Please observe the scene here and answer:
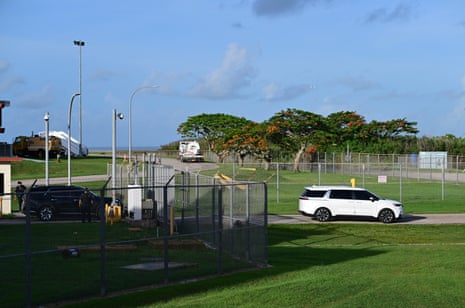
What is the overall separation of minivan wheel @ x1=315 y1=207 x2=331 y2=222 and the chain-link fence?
496 inches

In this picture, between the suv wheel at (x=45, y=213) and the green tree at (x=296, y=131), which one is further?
the green tree at (x=296, y=131)

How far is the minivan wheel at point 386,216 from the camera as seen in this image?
33906mm

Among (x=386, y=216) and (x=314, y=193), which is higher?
(x=314, y=193)

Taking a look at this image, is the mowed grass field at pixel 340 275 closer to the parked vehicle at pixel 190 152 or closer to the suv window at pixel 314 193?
the suv window at pixel 314 193

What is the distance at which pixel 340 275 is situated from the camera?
16109mm

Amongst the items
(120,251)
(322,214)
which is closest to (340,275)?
(120,251)

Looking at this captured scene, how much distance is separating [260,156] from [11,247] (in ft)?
210

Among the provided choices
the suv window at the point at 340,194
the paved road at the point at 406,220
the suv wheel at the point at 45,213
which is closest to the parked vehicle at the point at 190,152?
the paved road at the point at 406,220

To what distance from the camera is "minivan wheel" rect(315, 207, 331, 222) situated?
33969 millimetres

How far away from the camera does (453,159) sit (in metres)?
89.0

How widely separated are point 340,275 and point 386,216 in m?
18.5

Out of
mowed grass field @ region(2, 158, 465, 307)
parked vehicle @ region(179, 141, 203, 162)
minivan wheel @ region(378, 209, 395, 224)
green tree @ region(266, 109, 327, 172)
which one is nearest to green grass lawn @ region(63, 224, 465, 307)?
mowed grass field @ region(2, 158, 465, 307)

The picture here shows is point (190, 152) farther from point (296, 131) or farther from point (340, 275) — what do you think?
point (340, 275)

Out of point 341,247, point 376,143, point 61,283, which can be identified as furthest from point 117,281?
point 376,143
